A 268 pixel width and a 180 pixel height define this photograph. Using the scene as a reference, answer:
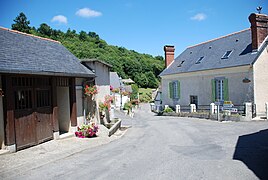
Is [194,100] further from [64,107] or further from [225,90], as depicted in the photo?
[64,107]

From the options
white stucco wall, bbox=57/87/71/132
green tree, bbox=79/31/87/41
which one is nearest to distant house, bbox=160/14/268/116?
white stucco wall, bbox=57/87/71/132

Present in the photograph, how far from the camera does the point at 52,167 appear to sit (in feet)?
21.7

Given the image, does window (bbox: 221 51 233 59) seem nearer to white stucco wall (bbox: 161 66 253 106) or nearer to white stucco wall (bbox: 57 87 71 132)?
white stucco wall (bbox: 161 66 253 106)

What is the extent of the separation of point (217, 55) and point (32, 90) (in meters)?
Result: 17.0

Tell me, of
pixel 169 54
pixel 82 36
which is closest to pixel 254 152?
pixel 169 54

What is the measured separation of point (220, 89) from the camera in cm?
1941

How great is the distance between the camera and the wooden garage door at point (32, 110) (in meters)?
8.37

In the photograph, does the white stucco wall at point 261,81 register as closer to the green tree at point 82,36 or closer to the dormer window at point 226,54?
the dormer window at point 226,54

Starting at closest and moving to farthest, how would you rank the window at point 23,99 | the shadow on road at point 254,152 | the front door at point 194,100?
the shadow on road at point 254,152
the window at point 23,99
the front door at point 194,100

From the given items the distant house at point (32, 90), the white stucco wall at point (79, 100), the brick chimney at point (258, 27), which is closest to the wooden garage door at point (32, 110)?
the distant house at point (32, 90)

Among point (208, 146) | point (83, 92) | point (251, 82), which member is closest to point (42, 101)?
point (83, 92)

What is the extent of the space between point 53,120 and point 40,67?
234 centimetres

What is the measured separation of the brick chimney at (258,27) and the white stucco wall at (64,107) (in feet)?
44.7

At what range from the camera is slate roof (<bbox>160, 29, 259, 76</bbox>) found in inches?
710
